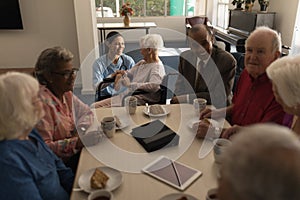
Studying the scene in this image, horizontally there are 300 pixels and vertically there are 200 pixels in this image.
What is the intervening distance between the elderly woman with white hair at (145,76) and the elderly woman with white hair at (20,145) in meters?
1.38

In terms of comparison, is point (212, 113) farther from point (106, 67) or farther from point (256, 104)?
point (106, 67)

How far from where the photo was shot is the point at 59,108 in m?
1.56

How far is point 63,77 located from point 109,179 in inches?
28.3

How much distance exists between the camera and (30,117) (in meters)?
1.04

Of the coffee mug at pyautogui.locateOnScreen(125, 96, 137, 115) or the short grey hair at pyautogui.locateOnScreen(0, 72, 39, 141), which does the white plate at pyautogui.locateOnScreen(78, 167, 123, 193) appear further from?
the coffee mug at pyautogui.locateOnScreen(125, 96, 137, 115)

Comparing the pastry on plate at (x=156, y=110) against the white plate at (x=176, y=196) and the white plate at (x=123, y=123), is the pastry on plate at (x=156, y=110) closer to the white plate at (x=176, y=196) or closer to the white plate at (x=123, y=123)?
the white plate at (x=123, y=123)

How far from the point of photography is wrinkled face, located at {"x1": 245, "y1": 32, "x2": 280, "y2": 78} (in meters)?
1.65

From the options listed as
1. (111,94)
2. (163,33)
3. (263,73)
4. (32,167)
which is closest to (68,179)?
(32,167)

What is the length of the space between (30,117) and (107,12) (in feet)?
26.7

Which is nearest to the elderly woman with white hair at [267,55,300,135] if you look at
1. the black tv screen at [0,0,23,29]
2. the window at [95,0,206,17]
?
the black tv screen at [0,0,23,29]

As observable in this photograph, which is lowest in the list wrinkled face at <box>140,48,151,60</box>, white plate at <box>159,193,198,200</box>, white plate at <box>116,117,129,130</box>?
white plate at <box>159,193,198,200</box>

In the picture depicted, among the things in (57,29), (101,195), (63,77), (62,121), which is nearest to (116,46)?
(63,77)

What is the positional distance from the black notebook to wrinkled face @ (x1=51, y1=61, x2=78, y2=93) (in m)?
0.49

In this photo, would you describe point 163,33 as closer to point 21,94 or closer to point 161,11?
point 161,11
